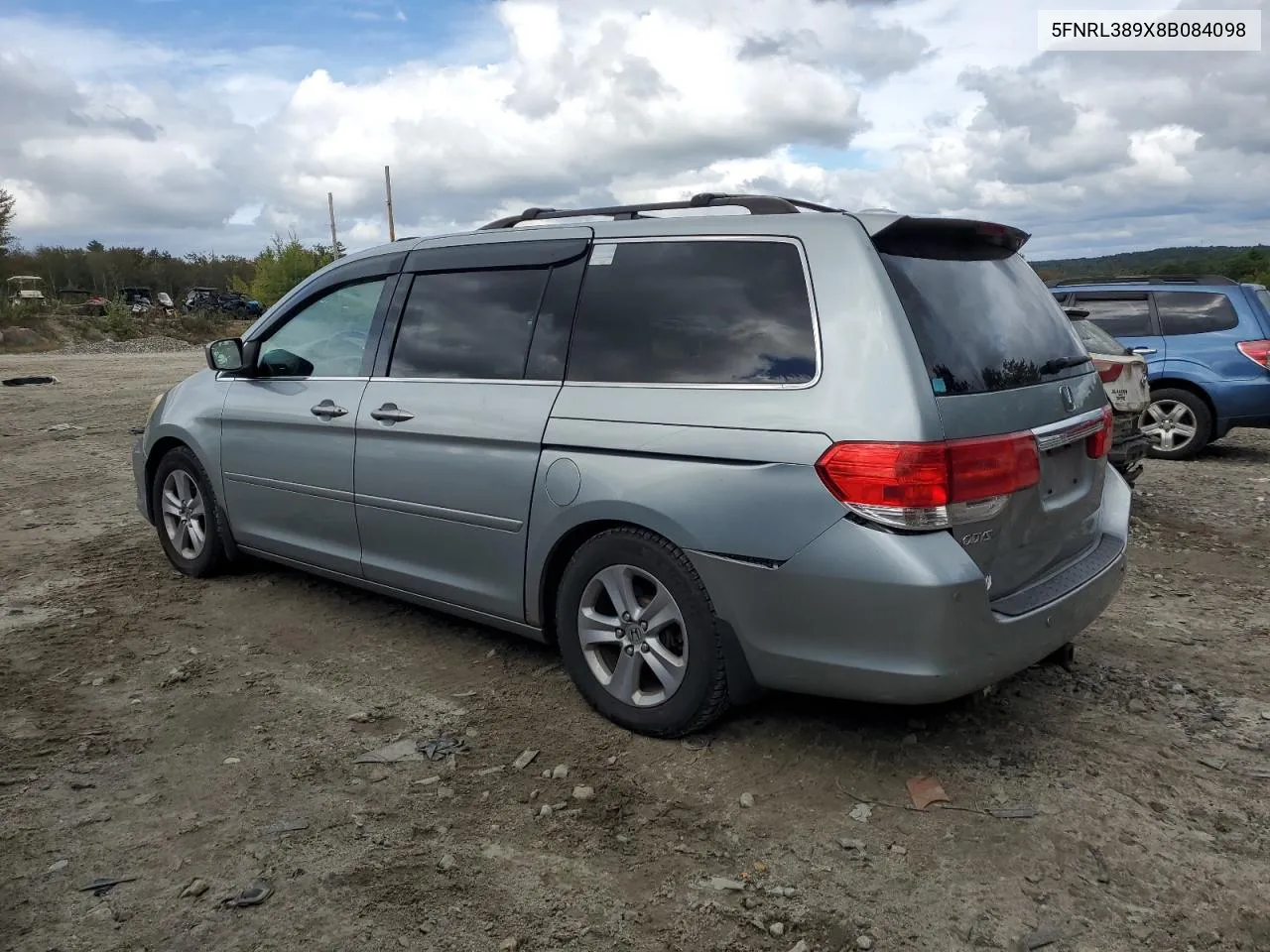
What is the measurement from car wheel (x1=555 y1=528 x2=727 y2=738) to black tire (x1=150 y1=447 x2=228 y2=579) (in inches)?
100

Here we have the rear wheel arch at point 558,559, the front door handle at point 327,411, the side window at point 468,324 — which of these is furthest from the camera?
the front door handle at point 327,411

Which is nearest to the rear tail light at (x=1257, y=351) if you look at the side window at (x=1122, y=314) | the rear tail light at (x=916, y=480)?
the side window at (x=1122, y=314)

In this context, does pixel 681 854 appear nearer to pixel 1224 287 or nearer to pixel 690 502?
pixel 690 502

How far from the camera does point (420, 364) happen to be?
4254 millimetres

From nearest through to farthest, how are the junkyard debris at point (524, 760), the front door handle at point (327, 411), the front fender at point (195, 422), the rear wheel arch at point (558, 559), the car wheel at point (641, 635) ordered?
the car wheel at point (641, 635) < the junkyard debris at point (524, 760) < the rear wheel arch at point (558, 559) < the front door handle at point (327, 411) < the front fender at point (195, 422)

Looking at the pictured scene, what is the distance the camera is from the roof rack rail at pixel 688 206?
A: 11.5 feet

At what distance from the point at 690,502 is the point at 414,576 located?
1.54 m

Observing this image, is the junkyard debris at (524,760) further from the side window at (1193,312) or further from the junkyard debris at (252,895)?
the side window at (1193,312)

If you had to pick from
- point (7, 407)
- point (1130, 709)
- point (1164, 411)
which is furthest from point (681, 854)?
point (7, 407)

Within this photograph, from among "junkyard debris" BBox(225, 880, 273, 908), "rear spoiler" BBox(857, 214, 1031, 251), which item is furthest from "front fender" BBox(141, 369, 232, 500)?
"rear spoiler" BBox(857, 214, 1031, 251)

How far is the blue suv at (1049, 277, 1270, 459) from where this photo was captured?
9578 mm

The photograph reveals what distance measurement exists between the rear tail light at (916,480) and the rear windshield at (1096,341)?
5.15 m

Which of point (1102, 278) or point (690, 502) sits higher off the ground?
point (1102, 278)

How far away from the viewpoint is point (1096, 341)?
7840 millimetres
